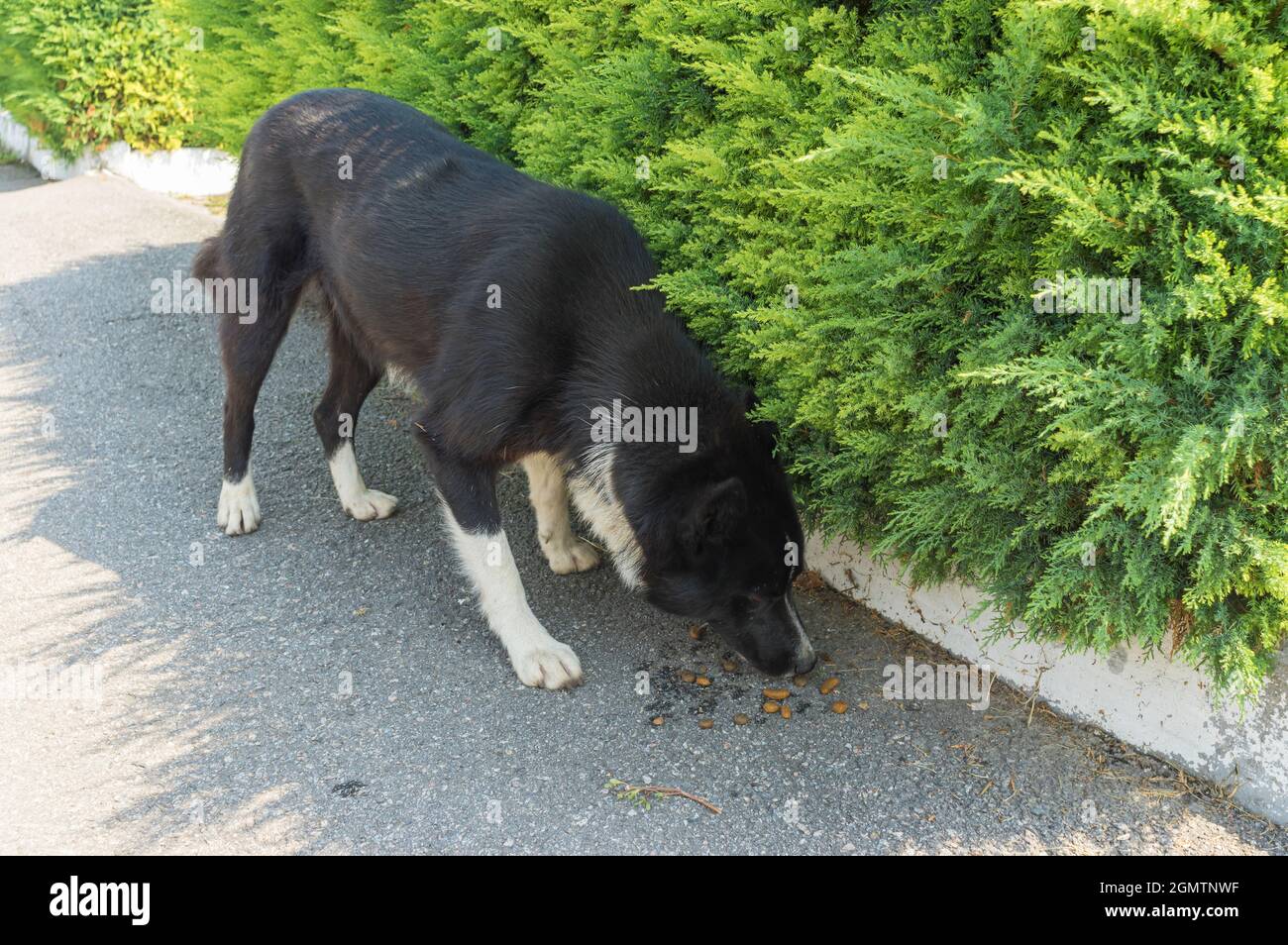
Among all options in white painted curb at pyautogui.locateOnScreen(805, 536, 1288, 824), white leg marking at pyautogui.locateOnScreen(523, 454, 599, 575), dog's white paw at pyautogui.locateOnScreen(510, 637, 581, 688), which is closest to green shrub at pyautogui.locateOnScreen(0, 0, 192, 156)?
white leg marking at pyautogui.locateOnScreen(523, 454, 599, 575)

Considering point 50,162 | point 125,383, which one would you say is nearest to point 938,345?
point 125,383

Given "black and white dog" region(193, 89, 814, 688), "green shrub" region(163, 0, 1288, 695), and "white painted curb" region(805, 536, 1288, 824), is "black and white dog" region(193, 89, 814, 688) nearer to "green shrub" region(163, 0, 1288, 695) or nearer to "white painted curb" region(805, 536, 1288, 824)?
"green shrub" region(163, 0, 1288, 695)

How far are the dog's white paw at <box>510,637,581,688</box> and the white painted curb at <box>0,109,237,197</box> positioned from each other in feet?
22.8

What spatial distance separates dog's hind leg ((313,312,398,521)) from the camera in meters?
4.95

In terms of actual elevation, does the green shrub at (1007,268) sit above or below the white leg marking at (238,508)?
above

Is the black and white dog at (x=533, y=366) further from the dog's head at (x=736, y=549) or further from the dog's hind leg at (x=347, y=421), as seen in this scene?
the dog's hind leg at (x=347, y=421)

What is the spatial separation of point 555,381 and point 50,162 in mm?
10180

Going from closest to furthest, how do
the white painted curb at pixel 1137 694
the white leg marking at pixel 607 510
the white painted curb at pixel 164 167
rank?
the white painted curb at pixel 1137 694 → the white leg marking at pixel 607 510 → the white painted curb at pixel 164 167

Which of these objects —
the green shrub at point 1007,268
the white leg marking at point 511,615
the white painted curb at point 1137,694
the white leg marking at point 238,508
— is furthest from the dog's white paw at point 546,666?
the white leg marking at point 238,508

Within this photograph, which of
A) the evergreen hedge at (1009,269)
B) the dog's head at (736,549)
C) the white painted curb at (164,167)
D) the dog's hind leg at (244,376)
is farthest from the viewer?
the white painted curb at (164,167)

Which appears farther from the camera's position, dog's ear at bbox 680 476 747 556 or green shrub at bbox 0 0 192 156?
green shrub at bbox 0 0 192 156

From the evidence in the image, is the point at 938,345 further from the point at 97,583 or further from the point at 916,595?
the point at 97,583

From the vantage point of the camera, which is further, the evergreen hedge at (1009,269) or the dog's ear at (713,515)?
the dog's ear at (713,515)

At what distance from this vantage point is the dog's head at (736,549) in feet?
11.5
